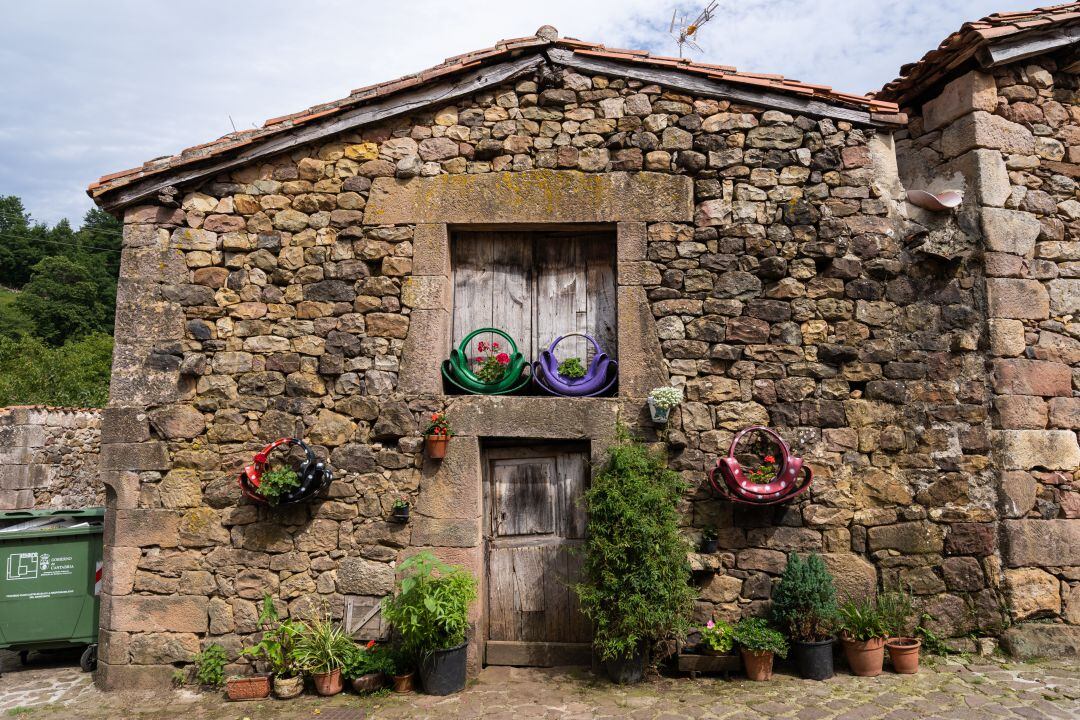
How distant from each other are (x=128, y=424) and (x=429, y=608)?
2.92m

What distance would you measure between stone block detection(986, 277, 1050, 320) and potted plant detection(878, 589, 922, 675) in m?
2.37

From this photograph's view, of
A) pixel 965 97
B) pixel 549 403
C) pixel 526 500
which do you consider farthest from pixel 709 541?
pixel 965 97

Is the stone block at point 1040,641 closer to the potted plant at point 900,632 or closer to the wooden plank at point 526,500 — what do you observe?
the potted plant at point 900,632

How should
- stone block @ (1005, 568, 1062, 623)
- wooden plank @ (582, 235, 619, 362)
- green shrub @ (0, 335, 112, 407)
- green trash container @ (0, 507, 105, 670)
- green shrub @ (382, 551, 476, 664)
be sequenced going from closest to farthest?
green shrub @ (382, 551, 476, 664) → stone block @ (1005, 568, 1062, 623) → green trash container @ (0, 507, 105, 670) → wooden plank @ (582, 235, 619, 362) → green shrub @ (0, 335, 112, 407)

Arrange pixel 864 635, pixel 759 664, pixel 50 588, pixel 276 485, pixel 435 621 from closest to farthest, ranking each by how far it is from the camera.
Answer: pixel 435 621 < pixel 759 664 < pixel 864 635 < pixel 276 485 < pixel 50 588

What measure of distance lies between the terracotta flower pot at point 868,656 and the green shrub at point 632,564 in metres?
1.23

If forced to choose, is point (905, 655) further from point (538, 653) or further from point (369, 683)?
point (369, 683)

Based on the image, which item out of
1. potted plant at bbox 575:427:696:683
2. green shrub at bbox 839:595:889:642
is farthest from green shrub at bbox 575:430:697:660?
green shrub at bbox 839:595:889:642

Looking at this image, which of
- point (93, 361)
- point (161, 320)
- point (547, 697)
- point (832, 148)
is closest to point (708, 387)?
point (832, 148)

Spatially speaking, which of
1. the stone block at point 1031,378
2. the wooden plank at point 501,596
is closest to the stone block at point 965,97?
the stone block at point 1031,378

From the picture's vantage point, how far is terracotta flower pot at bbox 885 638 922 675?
4.91m

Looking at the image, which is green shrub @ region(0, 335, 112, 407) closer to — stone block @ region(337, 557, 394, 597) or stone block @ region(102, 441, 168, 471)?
stone block @ region(102, 441, 168, 471)

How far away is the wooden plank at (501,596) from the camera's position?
5.61 meters

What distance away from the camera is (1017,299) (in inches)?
215
